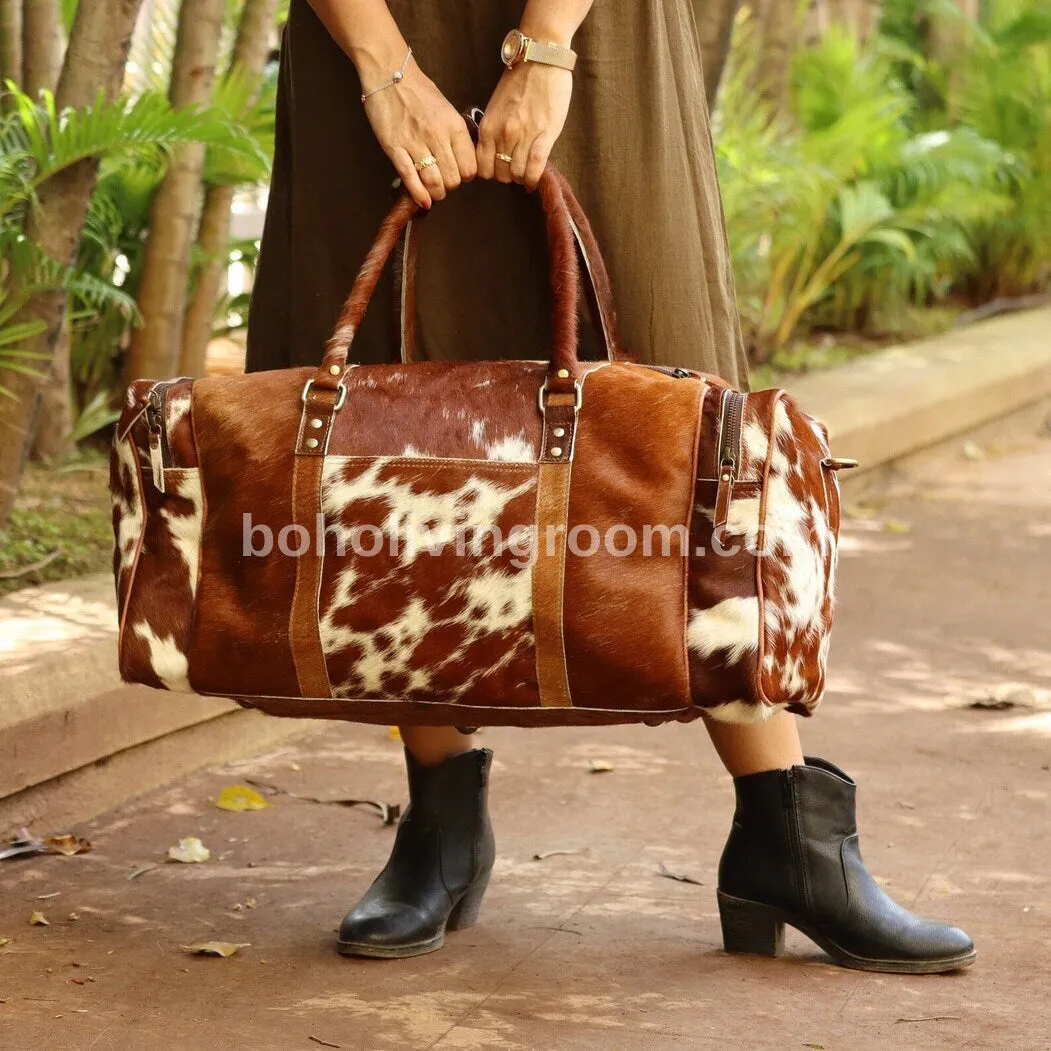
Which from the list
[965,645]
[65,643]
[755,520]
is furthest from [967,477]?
[755,520]

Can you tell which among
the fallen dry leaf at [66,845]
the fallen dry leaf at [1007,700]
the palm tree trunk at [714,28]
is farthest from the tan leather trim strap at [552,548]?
the palm tree trunk at [714,28]

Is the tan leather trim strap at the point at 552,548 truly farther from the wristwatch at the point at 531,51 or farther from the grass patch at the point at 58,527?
the grass patch at the point at 58,527

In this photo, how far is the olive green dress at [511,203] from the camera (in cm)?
223

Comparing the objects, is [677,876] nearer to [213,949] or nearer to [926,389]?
[213,949]

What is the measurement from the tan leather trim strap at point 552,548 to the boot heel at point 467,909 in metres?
0.62

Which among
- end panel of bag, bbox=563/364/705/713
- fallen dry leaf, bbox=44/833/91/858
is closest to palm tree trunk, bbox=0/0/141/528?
fallen dry leaf, bbox=44/833/91/858

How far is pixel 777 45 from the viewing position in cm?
776

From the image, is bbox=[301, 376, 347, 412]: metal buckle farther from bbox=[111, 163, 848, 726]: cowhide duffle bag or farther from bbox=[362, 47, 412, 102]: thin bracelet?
bbox=[362, 47, 412, 102]: thin bracelet

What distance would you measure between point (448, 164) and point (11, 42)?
2.56 metres

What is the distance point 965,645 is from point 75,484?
8.03 ft

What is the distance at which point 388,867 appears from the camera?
2.47 meters

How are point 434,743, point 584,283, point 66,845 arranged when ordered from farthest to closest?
1. point 66,845
2. point 434,743
3. point 584,283

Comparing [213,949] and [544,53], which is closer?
[544,53]

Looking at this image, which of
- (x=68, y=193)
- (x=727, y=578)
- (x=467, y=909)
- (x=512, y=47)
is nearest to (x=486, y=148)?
(x=512, y=47)
